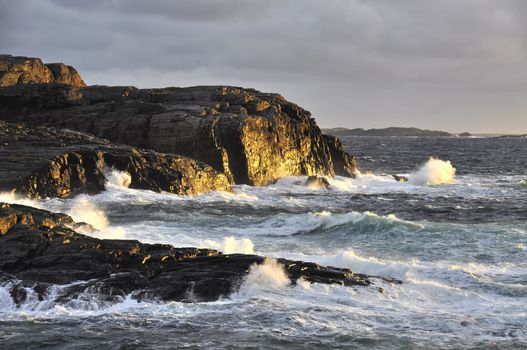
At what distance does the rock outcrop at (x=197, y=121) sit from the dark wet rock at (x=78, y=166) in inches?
173

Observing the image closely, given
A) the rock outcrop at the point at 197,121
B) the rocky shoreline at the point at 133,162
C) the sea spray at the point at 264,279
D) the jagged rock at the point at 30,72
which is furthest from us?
the jagged rock at the point at 30,72

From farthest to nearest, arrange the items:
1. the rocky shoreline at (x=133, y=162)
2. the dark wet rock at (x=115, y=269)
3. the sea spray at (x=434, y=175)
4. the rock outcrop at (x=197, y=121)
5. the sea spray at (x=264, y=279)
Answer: the sea spray at (x=434, y=175) < the rock outcrop at (x=197, y=121) < the sea spray at (x=264, y=279) < the rocky shoreline at (x=133, y=162) < the dark wet rock at (x=115, y=269)

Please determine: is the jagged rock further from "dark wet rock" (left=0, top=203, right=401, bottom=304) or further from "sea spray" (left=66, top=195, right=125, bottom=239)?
"dark wet rock" (left=0, top=203, right=401, bottom=304)

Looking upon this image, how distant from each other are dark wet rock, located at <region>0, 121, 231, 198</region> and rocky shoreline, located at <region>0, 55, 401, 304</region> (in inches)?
2.7

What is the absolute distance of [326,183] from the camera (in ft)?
183

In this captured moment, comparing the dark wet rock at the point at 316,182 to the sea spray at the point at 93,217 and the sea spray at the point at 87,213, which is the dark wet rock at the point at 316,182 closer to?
the sea spray at the point at 93,217

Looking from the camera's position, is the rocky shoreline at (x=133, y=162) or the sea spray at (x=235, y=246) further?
the sea spray at (x=235, y=246)

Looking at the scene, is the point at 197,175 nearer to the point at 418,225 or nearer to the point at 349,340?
the point at 418,225

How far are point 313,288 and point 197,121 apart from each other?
109ft

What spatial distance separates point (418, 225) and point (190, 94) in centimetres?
3247

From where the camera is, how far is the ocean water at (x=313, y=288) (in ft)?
47.0

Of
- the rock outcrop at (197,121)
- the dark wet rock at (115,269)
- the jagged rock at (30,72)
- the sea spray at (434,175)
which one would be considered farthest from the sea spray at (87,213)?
the sea spray at (434,175)

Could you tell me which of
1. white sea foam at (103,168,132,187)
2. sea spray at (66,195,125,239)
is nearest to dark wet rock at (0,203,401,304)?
sea spray at (66,195,125,239)

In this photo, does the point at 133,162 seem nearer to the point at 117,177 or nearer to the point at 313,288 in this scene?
the point at 117,177
